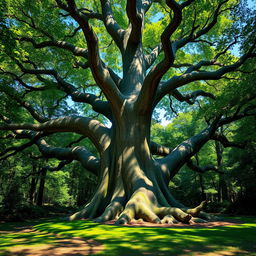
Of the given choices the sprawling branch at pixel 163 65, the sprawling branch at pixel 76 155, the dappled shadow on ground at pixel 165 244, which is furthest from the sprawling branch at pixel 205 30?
the dappled shadow on ground at pixel 165 244

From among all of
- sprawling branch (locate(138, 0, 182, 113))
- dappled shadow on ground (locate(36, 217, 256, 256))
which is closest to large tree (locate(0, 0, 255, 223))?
sprawling branch (locate(138, 0, 182, 113))

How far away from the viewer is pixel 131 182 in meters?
8.89

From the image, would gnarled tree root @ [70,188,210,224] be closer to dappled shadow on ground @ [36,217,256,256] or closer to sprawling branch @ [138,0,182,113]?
dappled shadow on ground @ [36,217,256,256]

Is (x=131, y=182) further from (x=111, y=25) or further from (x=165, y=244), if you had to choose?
(x=111, y=25)

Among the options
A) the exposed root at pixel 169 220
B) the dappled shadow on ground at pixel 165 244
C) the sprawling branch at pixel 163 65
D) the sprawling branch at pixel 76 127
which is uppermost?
the sprawling branch at pixel 163 65

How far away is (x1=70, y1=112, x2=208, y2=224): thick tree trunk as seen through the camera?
309 inches

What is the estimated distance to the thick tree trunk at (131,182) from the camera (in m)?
7.85

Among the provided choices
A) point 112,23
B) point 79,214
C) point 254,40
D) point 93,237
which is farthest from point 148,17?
point 93,237

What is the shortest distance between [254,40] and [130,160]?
7.34 meters

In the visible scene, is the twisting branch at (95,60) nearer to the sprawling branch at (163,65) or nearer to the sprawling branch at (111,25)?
the sprawling branch at (163,65)

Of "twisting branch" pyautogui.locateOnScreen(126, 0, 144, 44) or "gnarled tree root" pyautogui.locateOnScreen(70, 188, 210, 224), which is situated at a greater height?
"twisting branch" pyautogui.locateOnScreen(126, 0, 144, 44)

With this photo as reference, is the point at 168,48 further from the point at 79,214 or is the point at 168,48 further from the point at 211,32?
the point at 211,32

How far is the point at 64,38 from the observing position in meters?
13.5

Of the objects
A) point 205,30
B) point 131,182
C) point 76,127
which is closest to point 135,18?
point 205,30
